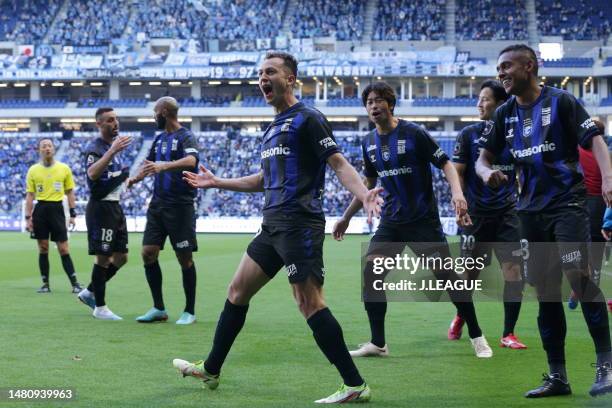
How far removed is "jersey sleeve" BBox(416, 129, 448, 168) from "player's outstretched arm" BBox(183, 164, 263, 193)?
1.80 metres

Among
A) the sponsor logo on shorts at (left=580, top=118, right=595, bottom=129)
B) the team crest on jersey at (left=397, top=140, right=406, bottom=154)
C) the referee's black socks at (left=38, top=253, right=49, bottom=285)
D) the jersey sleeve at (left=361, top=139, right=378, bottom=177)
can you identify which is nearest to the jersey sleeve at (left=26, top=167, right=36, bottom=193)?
the referee's black socks at (left=38, top=253, right=49, bottom=285)

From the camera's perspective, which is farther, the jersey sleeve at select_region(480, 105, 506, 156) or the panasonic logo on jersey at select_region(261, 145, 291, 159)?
the jersey sleeve at select_region(480, 105, 506, 156)

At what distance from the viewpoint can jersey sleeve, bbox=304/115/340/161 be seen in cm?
638

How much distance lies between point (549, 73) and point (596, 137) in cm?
5859

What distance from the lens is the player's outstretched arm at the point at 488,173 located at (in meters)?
6.80

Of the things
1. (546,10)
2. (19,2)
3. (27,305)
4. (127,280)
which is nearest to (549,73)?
(546,10)

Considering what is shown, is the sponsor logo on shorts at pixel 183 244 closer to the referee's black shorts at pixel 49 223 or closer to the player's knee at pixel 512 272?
the player's knee at pixel 512 272

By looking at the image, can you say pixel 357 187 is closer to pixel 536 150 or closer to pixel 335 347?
pixel 335 347

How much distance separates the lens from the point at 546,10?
6694 cm

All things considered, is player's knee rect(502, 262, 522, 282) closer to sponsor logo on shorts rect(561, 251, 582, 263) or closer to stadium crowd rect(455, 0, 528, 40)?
sponsor logo on shorts rect(561, 251, 582, 263)

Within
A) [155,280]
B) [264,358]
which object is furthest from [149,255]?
[264,358]

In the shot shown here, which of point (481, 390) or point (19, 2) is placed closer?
point (481, 390)

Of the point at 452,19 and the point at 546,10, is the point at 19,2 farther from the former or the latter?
the point at 546,10

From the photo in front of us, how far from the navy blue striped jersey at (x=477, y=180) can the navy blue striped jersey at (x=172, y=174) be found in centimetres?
303
